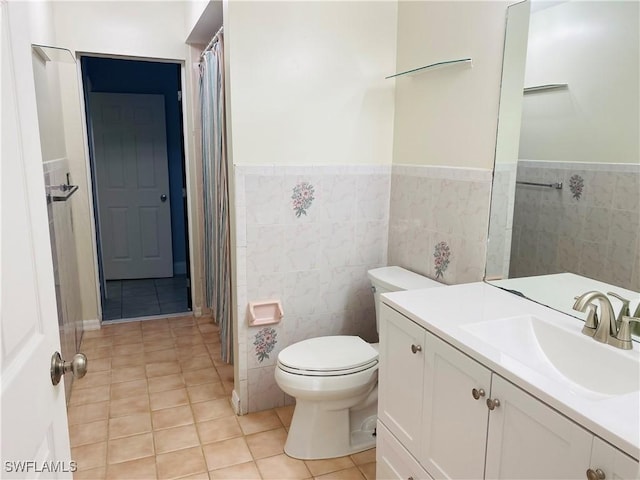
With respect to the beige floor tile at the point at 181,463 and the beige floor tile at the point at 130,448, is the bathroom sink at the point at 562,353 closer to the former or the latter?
the beige floor tile at the point at 181,463

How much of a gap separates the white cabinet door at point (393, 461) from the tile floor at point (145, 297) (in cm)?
263

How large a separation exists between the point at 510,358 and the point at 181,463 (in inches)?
61.3

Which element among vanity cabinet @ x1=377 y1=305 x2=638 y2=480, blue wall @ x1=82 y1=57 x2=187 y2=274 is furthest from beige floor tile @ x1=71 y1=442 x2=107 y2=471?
blue wall @ x1=82 y1=57 x2=187 y2=274

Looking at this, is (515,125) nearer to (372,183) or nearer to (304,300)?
(372,183)

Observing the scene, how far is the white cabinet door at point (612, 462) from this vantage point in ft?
2.87

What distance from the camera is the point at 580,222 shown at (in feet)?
5.24

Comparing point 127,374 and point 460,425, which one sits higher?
point 460,425

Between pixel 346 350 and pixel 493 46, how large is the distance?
4.70ft

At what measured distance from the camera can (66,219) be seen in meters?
3.03

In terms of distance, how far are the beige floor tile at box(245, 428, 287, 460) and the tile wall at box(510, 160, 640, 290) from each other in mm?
1330

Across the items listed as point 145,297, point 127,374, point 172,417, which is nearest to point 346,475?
point 172,417

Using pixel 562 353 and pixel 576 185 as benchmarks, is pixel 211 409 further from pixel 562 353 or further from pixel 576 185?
pixel 576 185

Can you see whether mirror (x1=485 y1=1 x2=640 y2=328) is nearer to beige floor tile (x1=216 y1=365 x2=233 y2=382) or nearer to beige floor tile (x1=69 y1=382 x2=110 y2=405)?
beige floor tile (x1=216 y1=365 x2=233 y2=382)

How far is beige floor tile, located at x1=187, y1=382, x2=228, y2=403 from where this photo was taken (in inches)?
104
